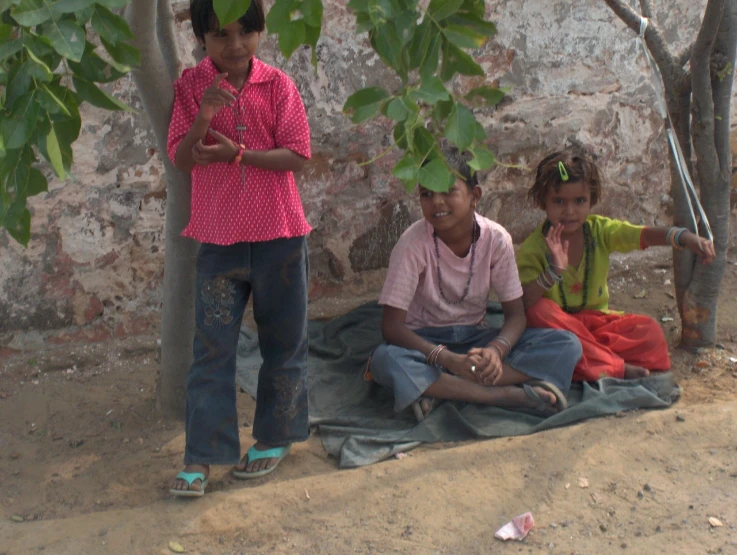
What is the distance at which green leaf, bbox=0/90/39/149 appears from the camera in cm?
165

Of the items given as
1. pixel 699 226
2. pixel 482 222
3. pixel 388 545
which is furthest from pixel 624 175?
pixel 388 545

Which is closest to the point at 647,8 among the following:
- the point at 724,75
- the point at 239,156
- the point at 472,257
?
the point at 724,75

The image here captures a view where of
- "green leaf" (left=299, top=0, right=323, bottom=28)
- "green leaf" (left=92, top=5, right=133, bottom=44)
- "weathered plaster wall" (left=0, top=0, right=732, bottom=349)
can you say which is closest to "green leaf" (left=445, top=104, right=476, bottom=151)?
"green leaf" (left=299, top=0, right=323, bottom=28)

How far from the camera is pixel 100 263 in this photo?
3668 mm

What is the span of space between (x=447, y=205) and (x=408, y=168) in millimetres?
1469

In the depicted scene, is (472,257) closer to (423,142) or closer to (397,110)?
(423,142)

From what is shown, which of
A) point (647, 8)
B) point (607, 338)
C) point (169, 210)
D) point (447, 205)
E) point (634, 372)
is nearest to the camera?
point (169, 210)

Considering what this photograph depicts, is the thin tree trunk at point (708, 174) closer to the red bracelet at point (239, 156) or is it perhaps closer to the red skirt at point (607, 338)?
the red skirt at point (607, 338)

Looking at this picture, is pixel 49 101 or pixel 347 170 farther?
pixel 347 170

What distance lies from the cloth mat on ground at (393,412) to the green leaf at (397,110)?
1.52 m

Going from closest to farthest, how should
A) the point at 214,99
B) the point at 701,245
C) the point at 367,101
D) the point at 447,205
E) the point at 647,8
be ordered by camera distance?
the point at 367,101 → the point at 214,99 → the point at 447,205 → the point at 701,245 → the point at 647,8

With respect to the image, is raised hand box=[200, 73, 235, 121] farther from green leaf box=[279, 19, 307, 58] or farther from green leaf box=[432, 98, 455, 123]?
green leaf box=[432, 98, 455, 123]

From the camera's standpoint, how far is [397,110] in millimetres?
1664

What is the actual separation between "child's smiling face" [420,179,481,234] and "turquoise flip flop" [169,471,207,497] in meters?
1.24
